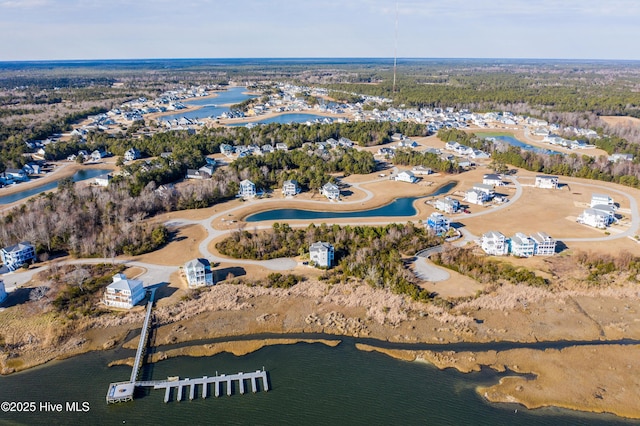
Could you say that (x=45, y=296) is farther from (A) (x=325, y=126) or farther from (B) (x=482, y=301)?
(A) (x=325, y=126)

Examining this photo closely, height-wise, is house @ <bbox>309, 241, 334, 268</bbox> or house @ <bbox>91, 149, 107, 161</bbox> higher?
house @ <bbox>91, 149, 107, 161</bbox>

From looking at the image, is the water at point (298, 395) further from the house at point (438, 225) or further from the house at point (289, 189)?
the house at point (289, 189)

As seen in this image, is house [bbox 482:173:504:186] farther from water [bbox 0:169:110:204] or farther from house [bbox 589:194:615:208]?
water [bbox 0:169:110:204]

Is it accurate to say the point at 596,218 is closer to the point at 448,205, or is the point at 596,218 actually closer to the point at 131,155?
the point at 448,205

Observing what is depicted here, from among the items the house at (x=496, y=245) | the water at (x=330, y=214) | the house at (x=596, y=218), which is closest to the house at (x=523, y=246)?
the house at (x=496, y=245)

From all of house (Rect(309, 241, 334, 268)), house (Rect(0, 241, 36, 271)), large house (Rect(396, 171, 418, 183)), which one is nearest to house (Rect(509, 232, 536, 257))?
house (Rect(309, 241, 334, 268))

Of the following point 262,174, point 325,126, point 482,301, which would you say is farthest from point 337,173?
point 482,301
